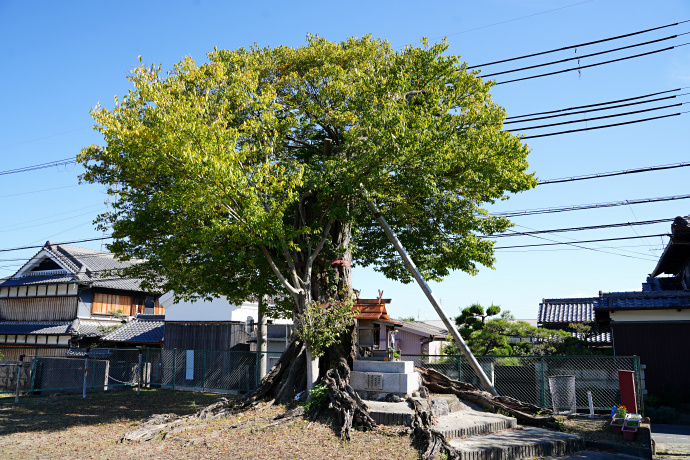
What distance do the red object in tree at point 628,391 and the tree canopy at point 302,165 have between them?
16.4 feet

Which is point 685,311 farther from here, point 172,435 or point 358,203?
point 172,435

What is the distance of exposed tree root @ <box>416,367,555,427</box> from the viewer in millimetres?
14180

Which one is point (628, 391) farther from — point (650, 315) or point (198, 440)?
point (198, 440)

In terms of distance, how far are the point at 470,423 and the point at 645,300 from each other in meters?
9.38

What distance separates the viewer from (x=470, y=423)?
13.0 meters

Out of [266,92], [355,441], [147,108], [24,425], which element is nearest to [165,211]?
[147,108]

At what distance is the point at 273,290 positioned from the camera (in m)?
17.5

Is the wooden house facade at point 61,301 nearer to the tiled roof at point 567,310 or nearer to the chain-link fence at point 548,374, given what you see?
the chain-link fence at point 548,374

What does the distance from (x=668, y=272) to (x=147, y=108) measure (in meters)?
24.4

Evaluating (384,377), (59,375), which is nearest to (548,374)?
(384,377)

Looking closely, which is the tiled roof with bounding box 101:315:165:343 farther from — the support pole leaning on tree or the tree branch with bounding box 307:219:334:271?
the support pole leaning on tree

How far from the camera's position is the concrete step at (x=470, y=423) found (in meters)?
12.2

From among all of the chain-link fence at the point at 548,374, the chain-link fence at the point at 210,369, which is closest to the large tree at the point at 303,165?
the chain-link fence at the point at 548,374

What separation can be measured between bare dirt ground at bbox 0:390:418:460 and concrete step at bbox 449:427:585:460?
1303mm
